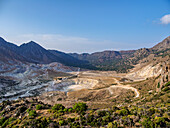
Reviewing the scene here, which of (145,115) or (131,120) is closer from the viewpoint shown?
(131,120)

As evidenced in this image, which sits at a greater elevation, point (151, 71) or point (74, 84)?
point (151, 71)

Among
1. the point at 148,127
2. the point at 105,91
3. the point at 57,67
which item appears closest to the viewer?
the point at 148,127

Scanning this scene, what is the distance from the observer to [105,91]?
41406mm

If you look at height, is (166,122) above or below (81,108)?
above

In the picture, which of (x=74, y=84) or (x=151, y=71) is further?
(x=74, y=84)

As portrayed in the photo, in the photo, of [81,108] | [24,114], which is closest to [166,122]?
[81,108]

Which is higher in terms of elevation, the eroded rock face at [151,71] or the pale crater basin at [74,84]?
the eroded rock face at [151,71]

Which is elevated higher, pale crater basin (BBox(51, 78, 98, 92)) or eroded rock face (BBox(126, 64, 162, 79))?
eroded rock face (BBox(126, 64, 162, 79))

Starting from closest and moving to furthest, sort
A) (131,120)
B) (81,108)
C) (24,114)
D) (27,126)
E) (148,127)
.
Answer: (148,127), (131,120), (27,126), (81,108), (24,114)

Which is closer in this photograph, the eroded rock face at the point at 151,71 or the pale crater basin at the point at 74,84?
the eroded rock face at the point at 151,71

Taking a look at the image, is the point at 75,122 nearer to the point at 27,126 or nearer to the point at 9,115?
the point at 27,126

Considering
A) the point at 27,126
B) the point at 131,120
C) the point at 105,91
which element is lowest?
the point at 105,91

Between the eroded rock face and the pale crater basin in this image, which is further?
the pale crater basin

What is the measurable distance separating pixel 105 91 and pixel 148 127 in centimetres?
3243
